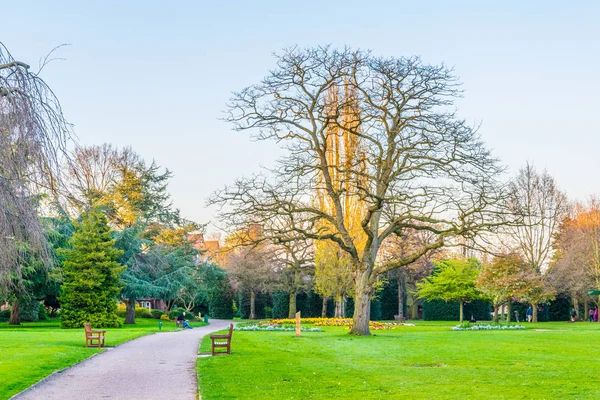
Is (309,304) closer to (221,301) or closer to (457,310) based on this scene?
(221,301)

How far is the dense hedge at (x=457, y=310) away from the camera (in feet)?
201

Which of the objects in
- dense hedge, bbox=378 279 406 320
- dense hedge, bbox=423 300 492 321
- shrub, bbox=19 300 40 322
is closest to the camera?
shrub, bbox=19 300 40 322

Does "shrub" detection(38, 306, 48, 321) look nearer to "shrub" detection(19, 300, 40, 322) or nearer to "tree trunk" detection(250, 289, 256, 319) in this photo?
"shrub" detection(19, 300, 40, 322)

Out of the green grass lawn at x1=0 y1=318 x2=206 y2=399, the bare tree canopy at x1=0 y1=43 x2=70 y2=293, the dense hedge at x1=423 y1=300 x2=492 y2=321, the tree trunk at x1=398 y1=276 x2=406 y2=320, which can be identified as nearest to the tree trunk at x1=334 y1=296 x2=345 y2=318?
the tree trunk at x1=398 y1=276 x2=406 y2=320

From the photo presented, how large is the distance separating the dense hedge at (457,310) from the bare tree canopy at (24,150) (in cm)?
5609

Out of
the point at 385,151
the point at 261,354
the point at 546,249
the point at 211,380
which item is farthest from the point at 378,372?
the point at 546,249

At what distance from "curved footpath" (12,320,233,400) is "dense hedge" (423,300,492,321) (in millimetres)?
42653

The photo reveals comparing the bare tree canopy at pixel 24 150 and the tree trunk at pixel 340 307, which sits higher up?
the bare tree canopy at pixel 24 150

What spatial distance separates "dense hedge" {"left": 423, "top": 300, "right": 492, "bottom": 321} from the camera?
2414 inches

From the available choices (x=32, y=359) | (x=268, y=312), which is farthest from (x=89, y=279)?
(x=268, y=312)

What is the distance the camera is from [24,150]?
8422 millimetres

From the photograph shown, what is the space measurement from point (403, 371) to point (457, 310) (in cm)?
4764

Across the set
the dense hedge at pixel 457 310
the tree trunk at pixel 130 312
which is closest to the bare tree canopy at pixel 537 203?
the dense hedge at pixel 457 310

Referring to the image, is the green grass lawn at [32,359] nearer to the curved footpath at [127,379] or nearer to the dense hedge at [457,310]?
the curved footpath at [127,379]
